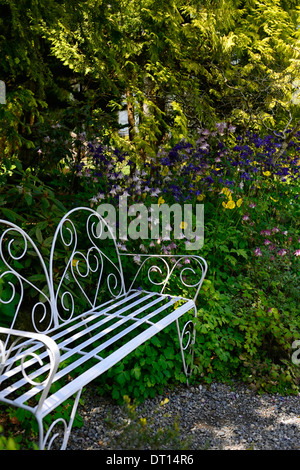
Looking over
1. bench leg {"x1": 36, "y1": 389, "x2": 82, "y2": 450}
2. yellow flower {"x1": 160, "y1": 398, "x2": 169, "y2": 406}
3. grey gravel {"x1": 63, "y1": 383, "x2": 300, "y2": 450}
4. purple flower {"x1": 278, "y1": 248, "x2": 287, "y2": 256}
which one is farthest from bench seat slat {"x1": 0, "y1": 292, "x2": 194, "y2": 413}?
purple flower {"x1": 278, "y1": 248, "x2": 287, "y2": 256}

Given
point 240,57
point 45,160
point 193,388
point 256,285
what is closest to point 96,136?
point 45,160

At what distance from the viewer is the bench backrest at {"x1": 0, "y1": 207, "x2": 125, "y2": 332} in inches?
91.7

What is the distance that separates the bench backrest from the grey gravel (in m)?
0.59

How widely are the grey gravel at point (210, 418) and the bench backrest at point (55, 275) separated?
593mm

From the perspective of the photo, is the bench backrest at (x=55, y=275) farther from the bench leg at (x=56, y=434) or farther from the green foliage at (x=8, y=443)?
the green foliage at (x=8, y=443)

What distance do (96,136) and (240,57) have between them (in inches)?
152

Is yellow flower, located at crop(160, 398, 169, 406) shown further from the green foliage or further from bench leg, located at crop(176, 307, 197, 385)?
the green foliage

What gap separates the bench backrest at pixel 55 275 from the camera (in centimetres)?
233

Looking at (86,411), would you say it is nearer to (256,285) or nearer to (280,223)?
(256,285)

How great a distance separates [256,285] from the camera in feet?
10.9

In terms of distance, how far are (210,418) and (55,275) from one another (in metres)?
1.31

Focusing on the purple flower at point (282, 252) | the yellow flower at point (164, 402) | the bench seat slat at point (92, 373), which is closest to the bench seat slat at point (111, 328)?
the bench seat slat at point (92, 373)

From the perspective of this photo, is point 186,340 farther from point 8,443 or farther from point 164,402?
point 8,443
